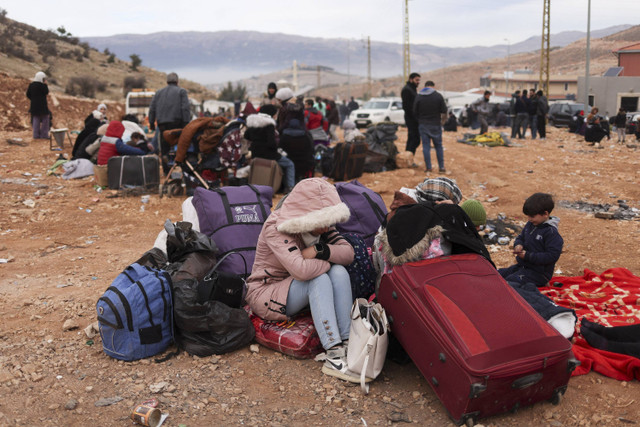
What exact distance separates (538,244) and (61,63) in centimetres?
3793

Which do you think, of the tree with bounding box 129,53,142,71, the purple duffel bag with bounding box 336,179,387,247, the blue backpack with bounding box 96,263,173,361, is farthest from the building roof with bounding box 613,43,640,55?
Answer: the tree with bounding box 129,53,142,71

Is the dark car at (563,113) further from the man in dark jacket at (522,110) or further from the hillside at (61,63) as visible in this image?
the hillside at (61,63)

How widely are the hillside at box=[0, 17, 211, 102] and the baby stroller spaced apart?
2155 centimetres

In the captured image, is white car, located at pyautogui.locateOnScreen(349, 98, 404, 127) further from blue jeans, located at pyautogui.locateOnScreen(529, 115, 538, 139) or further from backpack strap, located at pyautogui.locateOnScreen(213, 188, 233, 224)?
backpack strap, located at pyautogui.locateOnScreen(213, 188, 233, 224)

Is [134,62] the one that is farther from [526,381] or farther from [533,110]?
[526,381]

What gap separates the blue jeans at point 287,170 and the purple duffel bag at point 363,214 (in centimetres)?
442

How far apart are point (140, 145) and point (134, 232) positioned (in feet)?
12.2

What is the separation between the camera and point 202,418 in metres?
3.23

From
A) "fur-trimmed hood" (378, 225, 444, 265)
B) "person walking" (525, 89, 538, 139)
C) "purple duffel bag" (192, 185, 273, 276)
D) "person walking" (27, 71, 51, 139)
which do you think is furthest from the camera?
"person walking" (525, 89, 538, 139)

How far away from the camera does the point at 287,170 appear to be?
9438 millimetres

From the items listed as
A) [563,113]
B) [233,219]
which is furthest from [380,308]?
[563,113]

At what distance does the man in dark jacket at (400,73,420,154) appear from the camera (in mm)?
11461

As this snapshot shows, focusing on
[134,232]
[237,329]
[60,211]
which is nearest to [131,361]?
[237,329]

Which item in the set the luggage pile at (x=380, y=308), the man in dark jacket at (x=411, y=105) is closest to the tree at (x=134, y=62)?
the man in dark jacket at (x=411, y=105)
